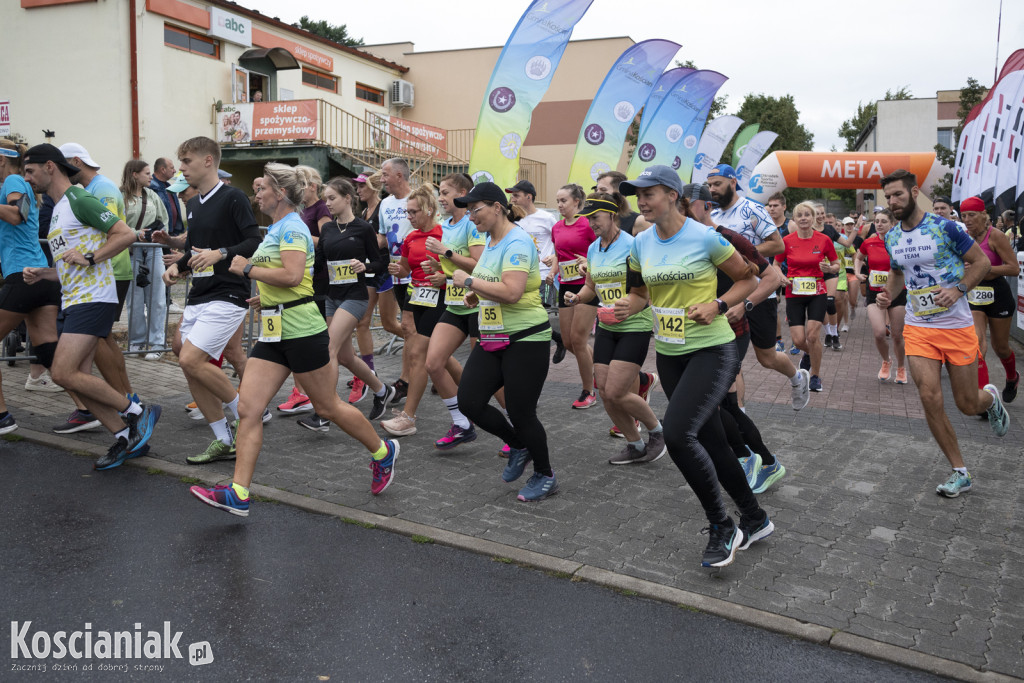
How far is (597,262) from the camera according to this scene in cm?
613

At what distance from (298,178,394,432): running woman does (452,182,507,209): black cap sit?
2180 millimetres

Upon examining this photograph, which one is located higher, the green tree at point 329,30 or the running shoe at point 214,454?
the green tree at point 329,30

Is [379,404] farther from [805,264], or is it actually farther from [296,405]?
[805,264]

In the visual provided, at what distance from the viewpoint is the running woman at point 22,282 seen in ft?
21.2

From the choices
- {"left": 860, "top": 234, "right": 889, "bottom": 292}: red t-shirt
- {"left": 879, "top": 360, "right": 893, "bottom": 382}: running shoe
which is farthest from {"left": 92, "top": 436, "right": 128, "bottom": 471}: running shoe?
{"left": 860, "top": 234, "right": 889, "bottom": 292}: red t-shirt

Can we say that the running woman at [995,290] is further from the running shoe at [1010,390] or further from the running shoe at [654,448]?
the running shoe at [654,448]

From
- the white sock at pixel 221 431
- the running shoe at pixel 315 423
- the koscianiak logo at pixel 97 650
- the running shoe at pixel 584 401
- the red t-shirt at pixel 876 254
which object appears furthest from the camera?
the red t-shirt at pixel 876 254

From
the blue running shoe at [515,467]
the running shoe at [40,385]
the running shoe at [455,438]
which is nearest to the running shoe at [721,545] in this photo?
the blue running shoe at [515,467]

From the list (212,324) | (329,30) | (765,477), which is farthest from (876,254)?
(329,30)

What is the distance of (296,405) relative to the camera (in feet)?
25.6

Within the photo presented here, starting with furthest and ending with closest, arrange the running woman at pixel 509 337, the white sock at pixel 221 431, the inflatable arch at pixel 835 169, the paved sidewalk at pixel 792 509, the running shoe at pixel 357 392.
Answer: the inflatable arch at pixel 835 169
the running shoe at pixel 357 392
the white sock at pixel 221 431
the running woman at pixel 509 337
the paved sidewalk at pixel 792 509

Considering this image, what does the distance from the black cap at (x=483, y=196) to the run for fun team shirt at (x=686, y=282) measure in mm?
1189

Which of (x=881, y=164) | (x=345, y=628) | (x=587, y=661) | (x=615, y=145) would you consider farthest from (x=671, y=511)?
(x=881, y=164)

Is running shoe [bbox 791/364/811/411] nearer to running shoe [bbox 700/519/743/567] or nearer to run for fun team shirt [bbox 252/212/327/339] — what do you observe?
running shoe [bbox 700/519/743/567]
